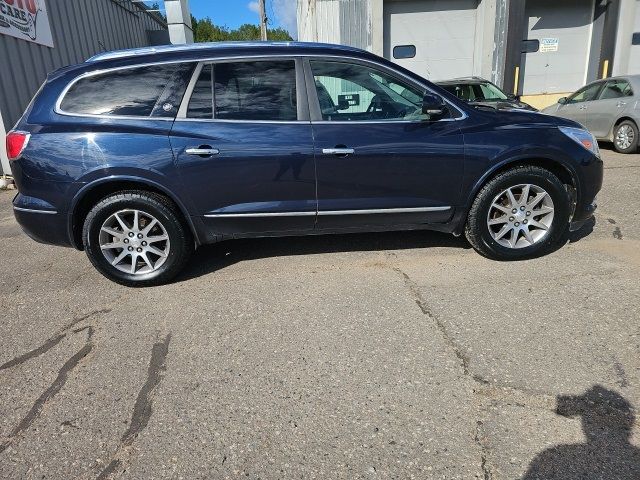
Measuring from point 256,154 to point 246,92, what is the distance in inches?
20.1

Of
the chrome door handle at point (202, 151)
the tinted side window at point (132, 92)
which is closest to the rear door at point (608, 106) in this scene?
the chrome door handle at point (202, 151)

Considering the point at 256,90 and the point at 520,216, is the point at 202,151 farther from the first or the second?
the point at 520,216

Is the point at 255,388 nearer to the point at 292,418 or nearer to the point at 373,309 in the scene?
the point at 292,418

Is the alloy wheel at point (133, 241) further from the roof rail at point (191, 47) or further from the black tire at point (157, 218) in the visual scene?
the roof rail at point (191, 47)

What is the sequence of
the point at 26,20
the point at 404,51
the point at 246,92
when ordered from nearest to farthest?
1. the point at 246,92
2. the point at 26,20
3. the point at 404,51

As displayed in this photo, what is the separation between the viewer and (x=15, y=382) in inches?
109

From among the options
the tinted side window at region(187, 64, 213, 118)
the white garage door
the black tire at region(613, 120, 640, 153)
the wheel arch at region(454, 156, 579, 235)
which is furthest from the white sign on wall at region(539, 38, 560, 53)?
the tinted side window at region(187, 64, 213, 118)

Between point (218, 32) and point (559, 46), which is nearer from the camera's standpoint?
point (559, 46)

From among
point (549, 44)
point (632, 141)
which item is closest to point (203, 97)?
point (632, 141)

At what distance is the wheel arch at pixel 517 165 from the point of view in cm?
390

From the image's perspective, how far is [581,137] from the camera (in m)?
4.04

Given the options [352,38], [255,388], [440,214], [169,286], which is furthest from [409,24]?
[255,388]

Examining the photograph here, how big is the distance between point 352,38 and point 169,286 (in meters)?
11.1

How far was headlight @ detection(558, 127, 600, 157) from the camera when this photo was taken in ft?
13.1
